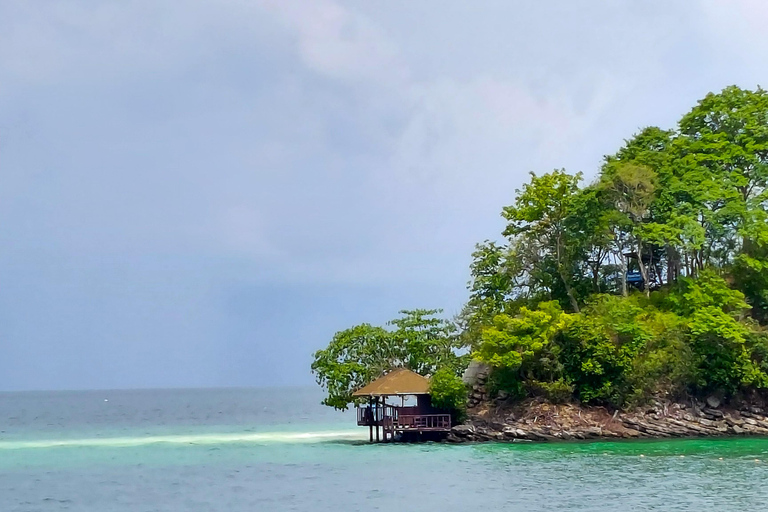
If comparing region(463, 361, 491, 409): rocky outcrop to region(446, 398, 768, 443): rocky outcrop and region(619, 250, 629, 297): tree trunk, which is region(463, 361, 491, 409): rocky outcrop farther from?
region(619, 250, 629, 297): tree trunk

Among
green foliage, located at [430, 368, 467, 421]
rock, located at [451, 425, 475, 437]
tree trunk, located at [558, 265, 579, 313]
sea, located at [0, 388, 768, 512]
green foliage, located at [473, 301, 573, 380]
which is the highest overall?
tree trunk, located at [558, 265, 579, 313]

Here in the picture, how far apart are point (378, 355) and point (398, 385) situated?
3120 millimetres

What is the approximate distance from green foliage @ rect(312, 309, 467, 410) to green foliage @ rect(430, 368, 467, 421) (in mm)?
1980

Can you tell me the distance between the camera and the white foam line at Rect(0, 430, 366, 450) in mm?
45312

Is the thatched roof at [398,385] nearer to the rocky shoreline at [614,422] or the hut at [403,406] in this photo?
the hut at [403,406]

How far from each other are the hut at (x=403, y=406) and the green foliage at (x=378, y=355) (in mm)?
1184

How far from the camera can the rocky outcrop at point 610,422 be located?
3862 cm

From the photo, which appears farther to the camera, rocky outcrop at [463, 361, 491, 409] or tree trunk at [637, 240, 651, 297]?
tree trunk at [637, 240, 651, 297]

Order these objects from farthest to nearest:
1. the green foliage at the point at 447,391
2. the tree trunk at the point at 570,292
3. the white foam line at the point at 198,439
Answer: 1. the white foam line at the point at 198,439
2. the tree trunk at the point at 570,292
3. the green foliage at the point at 447,391

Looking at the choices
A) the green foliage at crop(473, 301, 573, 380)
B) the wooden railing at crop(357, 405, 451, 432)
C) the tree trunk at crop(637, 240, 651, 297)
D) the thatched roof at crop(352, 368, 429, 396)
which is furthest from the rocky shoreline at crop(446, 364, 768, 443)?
the tree trunk at crop(637, 240, 651, 297)

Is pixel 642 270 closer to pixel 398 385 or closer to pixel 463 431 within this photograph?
pixel 463 431

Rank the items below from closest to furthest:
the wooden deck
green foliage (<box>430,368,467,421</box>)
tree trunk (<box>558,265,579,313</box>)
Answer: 1. green foliage (<box>430,368,467,421</box>)
2. the wooden deck
3. tree trunk (<box>558,265,579,313</box>)

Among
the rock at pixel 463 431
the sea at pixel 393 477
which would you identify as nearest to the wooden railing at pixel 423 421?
A: the rock at pixel 463 431

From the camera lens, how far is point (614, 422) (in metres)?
39.0
